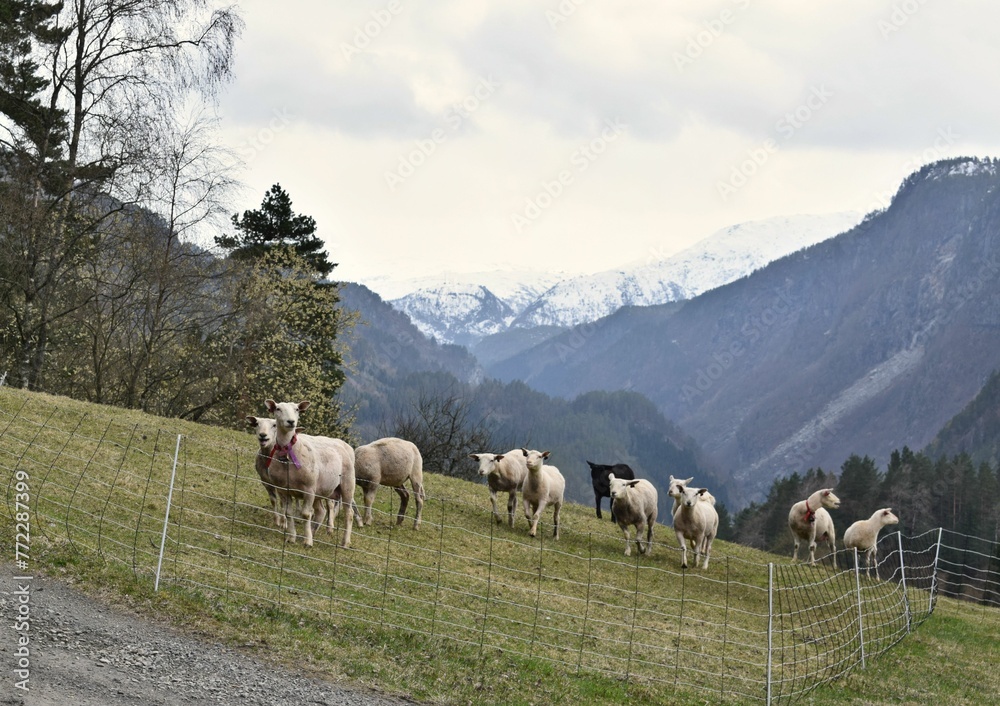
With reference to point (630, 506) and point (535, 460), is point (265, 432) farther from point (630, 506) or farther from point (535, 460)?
point (630, 506)

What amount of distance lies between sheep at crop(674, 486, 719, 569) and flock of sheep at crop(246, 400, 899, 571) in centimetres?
2

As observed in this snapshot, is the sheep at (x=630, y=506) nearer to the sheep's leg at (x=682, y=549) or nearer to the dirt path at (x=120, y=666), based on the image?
the sheep's leg at (x=682, y=549)

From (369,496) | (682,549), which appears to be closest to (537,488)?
(682,549)

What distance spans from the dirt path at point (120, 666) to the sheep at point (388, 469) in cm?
783

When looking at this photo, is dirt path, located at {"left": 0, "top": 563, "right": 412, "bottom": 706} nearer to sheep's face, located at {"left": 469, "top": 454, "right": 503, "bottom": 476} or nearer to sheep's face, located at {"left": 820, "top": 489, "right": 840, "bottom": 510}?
sheep's face, located at {"left": 469, "top": 454, "right": 503, "bottom": 476}

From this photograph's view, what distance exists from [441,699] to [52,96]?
2604 cm

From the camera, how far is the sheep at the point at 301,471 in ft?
50.1

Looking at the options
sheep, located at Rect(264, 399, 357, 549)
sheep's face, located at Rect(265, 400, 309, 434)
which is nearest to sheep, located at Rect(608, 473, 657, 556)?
sheep, located at Rect(264, 399, 357, 549)

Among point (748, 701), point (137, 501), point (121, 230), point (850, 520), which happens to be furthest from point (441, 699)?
point (850, 520)

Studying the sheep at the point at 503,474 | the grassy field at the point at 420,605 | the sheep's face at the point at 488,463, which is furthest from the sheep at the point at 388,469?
the sheep at the point at 503,474

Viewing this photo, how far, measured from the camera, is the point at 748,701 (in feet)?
38.0

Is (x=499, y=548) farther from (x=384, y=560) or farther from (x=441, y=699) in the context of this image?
(x=441, y=699)

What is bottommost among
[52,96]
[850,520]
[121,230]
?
[850,520]

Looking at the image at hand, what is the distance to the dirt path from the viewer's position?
861 centimetres
